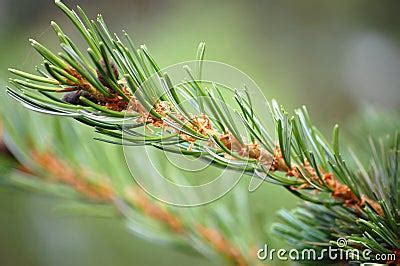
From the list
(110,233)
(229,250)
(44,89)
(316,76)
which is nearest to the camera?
(44,89)

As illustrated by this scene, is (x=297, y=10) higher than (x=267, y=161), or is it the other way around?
(x=297, y=10)

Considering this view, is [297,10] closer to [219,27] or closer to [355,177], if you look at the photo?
[219,27]

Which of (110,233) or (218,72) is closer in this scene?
(218,72)

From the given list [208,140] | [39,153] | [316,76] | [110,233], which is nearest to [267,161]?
[208,140]

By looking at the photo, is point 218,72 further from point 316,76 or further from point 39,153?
point 316,76

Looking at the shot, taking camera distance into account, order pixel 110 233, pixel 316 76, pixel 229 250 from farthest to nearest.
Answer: pixel 316 76
pixel 110 233
pixel 229 250

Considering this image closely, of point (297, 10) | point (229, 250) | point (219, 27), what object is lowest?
point (229, 250)

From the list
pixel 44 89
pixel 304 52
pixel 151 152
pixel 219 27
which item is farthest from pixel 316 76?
pixel 44 89
